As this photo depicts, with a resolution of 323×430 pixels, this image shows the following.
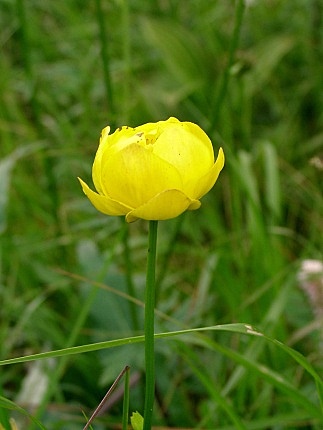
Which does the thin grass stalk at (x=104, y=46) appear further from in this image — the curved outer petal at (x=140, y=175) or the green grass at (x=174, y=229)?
the curved outer petal at (x=140, y=175)

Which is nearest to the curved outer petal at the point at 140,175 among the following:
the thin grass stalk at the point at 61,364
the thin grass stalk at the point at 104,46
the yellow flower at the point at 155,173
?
the yellow flower at the point at 155,173

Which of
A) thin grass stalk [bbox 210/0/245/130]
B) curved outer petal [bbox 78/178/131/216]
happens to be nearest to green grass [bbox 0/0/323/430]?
thin grass stalk [bbox 210/0/245/130]

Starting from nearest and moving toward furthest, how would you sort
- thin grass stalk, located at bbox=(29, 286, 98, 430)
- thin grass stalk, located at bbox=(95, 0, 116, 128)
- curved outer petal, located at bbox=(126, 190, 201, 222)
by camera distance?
1. curved outer petal, located at bbox=(126, 190, 201, 222)
2. thin grass stalk, located at bbox=(29, 286, 98, 430)
3. thin grass stalk, located at bbox=(95, 0, 116, 128)

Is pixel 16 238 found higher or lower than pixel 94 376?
higher

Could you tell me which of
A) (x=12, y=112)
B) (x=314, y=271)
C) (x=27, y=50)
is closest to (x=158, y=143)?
(x=314, y=271)

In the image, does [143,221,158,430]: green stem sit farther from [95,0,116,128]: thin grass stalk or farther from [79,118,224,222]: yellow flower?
[95,0,116,128]: thin grass stalk

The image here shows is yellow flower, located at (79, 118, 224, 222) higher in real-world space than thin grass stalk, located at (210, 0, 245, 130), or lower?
lower

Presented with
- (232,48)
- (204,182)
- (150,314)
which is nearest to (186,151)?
(204,182)

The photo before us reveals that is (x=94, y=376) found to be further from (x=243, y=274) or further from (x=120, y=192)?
(x=120, y=192)

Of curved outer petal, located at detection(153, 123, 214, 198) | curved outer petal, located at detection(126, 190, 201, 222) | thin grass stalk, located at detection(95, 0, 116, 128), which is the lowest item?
curved outer petal, located at detection(126, 190, 201, 222)
